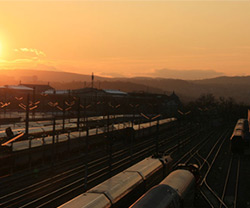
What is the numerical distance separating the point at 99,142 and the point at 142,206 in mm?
31835

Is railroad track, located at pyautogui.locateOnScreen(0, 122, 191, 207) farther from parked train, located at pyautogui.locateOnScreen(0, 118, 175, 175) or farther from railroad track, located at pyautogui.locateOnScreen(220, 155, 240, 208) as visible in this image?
railroad track, located at pyautogui.locateOnScreen(220, 155, 240, 208)

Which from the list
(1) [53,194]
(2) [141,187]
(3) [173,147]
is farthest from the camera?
(3) [173,147]

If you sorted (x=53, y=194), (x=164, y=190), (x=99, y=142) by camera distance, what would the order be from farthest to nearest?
(x=99, y=142) → (x=53, y=194) → (x=164, y=190)

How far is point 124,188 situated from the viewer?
15812 mm

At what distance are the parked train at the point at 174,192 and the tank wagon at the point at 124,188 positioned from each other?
142cm

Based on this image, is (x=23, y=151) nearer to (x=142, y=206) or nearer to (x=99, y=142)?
(x=99, y=142)

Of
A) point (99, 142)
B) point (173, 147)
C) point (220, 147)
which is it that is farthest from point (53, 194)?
point (220, 147)

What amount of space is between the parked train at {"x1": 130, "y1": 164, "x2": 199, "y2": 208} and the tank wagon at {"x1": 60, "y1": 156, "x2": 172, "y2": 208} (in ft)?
4.65

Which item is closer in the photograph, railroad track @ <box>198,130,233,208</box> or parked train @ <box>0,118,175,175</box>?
railroad track @ <box>198,130,233,208</box>

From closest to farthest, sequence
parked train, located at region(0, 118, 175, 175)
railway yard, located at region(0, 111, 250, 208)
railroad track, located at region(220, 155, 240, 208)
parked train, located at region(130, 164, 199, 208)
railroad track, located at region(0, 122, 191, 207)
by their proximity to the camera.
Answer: parked train, located at region(130, 164, 199, 208) → railroad track, located at region(0, 122, 191, 207) → railway yard, located at region(0, 111, 250, 208) → railroad track, located at region(220, 155, 240, 208) → parked train, located at region(0, 118, 175, 175)

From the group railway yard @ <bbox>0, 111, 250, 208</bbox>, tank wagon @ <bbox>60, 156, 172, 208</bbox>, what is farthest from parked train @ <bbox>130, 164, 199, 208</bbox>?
tank wagon @ <bbox>60, 156, 172, 208</bbox>

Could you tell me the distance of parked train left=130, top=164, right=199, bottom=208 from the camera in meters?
13.1

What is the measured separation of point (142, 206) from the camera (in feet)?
40.6

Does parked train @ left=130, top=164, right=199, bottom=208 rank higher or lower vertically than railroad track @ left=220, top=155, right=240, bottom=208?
higher
